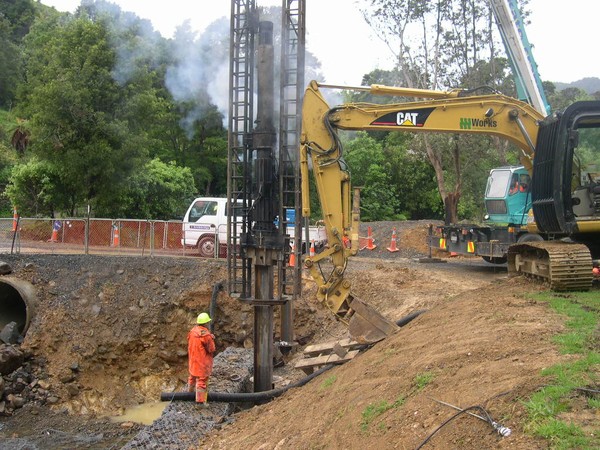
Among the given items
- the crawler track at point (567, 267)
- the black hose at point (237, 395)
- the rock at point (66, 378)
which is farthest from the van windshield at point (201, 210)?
the crawler track at point (567, 267)

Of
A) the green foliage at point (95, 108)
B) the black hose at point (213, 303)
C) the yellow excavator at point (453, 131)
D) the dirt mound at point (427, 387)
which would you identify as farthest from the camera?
the green foliage at point (95, 108)

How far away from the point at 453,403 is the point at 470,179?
2792 cm

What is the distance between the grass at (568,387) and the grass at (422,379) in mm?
1179

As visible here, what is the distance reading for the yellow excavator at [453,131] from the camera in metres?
9.05

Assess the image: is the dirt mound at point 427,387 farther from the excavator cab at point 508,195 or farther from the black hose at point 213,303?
the excavator cab at point 508,195

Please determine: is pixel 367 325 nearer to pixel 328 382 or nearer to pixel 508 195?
pixel 328 382

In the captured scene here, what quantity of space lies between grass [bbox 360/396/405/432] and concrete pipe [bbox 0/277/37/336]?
39.5ft

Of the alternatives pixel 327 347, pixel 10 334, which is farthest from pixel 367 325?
pixel 10 334

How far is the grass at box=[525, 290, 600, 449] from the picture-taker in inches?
162

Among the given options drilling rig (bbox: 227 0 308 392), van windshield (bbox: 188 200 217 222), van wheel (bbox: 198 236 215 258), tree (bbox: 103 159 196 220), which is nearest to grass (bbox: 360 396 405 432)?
drilling rig (bbox: 227 0 308 392)

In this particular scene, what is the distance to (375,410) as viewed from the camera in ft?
19.6

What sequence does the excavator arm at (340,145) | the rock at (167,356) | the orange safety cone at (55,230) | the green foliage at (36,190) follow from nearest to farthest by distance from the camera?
the excavator arm at (340,145) < the rock at (167,356) < the orange safety cone at (55,230) < the green foliage at (36,190)

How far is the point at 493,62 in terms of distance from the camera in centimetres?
2544

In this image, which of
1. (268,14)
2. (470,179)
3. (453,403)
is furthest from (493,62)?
(453,403)
